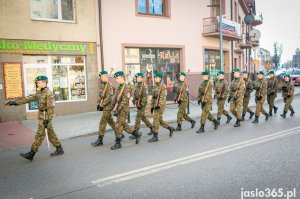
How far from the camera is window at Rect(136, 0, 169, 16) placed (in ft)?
54.3

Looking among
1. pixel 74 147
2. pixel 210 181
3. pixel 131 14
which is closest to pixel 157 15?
pixel 131 14

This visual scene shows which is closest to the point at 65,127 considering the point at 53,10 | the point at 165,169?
the point at 53,10

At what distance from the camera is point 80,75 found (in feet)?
47.6

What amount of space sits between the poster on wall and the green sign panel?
590 mm

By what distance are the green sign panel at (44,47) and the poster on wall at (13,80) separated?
590mm

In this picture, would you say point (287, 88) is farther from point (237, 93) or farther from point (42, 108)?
point (42, 108)

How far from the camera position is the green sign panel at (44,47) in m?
12.4

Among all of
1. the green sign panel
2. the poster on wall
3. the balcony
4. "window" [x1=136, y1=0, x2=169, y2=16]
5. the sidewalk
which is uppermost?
"window" [x1=136, y1=0, x2=169, y2=16]

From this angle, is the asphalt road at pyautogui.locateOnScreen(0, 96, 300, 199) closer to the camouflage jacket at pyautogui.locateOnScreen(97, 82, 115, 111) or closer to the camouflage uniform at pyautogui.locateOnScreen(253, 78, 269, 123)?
the camouflage jacket at pyautogui.locateOnScreen(97, 82, 115, 111)

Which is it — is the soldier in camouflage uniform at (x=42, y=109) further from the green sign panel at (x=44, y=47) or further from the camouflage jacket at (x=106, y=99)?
the green sign panel at (x=44, y=47)

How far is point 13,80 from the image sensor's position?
41.3 ft

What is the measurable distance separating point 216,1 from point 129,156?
1659cm

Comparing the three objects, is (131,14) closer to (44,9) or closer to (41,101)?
(44,9)

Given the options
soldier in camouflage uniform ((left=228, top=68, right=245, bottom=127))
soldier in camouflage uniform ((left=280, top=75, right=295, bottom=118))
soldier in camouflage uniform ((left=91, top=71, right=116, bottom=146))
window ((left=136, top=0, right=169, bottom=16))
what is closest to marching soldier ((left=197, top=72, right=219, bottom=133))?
soldier in camouflage uniform ((left=228, top=68, right=245, bottom=127))
